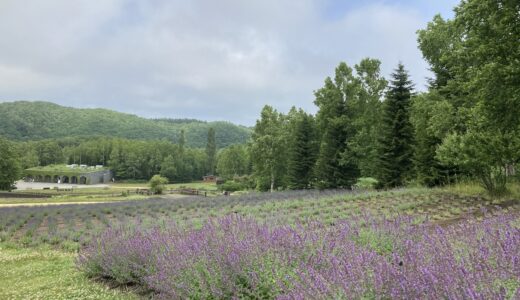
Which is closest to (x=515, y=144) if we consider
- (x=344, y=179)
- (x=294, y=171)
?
(x=344, y=179)

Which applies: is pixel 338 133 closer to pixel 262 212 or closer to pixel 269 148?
pixel 269 148

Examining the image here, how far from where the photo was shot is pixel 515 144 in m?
16.0

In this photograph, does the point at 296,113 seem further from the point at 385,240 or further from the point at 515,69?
the point at 385,240

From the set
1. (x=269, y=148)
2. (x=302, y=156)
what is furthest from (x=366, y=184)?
(x=269, y=148)

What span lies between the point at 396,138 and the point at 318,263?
2496 centimetres

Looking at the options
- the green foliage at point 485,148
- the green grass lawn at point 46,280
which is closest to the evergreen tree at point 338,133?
the green foliage at point 485,148

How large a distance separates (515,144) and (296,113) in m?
34.7

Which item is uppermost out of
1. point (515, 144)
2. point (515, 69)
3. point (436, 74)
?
point (436, 74)

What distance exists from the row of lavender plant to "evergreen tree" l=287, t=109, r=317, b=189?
34988 mm

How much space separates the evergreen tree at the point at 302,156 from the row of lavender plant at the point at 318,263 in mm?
34988

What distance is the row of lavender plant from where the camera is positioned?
114 inches

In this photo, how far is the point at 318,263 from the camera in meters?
4.24

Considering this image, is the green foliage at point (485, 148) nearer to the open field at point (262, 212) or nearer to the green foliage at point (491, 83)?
the green foliage at point (491, 83)

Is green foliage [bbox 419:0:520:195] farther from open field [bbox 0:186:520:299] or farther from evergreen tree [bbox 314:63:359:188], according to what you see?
evergreen tree [bbox 314:63:359:188]
